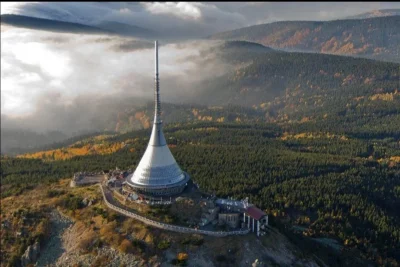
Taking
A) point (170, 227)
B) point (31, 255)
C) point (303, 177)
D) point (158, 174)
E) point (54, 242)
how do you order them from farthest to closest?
1. point (303, 177)
2. point (158, 174)
3. point (54, 242)
4. point (31, 255)
5. point (170, 227)

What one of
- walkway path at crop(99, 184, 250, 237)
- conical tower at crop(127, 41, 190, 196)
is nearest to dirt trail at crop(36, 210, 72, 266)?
walkway path at crop(99, 184, 250, 237)

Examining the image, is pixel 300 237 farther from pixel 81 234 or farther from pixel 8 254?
pixel 8 254

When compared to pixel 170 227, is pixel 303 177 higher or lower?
lower

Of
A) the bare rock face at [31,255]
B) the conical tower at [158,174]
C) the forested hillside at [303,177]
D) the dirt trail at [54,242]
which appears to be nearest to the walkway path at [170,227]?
the conical tower at [158,174]

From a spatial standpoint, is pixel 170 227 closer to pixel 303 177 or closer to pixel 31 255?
pixel 31 255

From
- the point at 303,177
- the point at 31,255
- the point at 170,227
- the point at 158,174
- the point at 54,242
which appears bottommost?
the point at 31,255

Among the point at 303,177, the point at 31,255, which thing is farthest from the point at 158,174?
the point at 303,177

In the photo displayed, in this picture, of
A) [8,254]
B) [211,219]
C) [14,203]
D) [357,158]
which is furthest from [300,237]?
[357,158]
